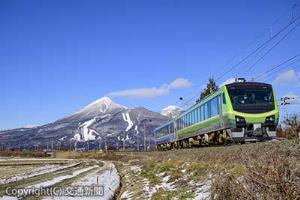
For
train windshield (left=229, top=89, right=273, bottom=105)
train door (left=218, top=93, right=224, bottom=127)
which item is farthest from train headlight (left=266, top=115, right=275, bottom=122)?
train door (left=218, top=93, right=224, bottom=127)

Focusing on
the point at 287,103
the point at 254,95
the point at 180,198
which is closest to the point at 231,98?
the point at 254,95

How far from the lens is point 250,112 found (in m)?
23.6

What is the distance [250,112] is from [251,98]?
1.04 m

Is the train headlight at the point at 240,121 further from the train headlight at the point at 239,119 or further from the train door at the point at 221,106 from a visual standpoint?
the train door at the point at 221,106

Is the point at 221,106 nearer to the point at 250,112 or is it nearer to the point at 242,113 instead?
the point at 242,113

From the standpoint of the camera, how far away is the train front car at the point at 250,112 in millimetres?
23203

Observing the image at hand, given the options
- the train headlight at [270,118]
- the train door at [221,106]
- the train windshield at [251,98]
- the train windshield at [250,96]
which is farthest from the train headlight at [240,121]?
the train door at [221,106]

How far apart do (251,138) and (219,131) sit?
318cm

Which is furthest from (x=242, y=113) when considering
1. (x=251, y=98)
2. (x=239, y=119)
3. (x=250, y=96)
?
(x=250, y=96)

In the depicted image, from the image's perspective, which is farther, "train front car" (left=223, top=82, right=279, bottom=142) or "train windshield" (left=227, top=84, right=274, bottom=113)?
"train windshield" (left=227, top=84, right=274, bottom=113)

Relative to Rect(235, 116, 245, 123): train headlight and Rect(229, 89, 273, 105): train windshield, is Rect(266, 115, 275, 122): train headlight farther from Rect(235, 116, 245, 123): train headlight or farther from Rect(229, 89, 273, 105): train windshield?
Rect(235, 116, 245, 123): train headlight

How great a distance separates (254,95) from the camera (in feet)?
80.0

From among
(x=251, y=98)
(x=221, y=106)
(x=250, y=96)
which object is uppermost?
(x=250, y=96)

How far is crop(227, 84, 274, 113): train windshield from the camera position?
2378 centimetres
